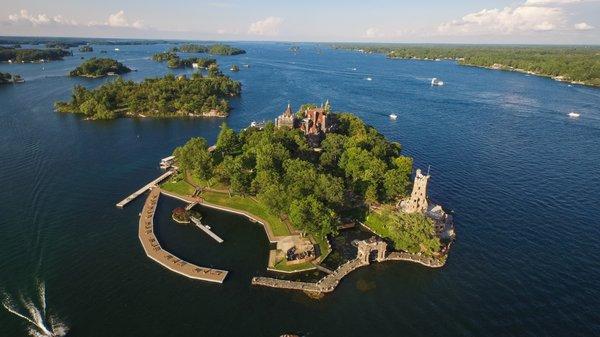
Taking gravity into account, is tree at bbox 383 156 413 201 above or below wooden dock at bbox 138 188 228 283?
above

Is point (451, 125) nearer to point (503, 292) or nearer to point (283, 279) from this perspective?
point (503, 292)

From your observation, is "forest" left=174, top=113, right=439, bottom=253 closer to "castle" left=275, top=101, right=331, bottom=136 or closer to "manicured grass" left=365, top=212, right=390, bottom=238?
"manicured grass" left=365, top=212, right=390, bottom=238

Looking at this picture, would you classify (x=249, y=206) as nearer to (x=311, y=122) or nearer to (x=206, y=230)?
(x=206, y=230)

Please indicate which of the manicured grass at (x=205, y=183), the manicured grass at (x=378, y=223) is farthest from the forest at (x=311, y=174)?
the manicured grass at (x=378, y=223)

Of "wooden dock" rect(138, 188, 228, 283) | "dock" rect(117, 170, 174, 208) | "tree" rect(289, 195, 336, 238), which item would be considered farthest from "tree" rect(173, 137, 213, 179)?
"tree" rect(289, 195, 336, 238)

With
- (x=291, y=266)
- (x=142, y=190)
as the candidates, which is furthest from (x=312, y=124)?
(x=291, y=266)

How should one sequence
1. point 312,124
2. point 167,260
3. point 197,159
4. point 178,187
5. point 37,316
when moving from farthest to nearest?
point 312,124
point 178,187
point 197,159
point 167,260
point 37,316

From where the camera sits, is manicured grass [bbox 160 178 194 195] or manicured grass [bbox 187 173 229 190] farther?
manicured grass [bbox 187 173 229 190]

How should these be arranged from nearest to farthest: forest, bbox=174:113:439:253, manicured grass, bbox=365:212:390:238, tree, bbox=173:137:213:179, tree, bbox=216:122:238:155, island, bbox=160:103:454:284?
island, bbox=160:103:454:284
forest, bbox=174:113:439:253
manicured grass, bbox=365:212:390:238
tree, bbox=173:137:213:179
tree, bbox=216:122:238:155
